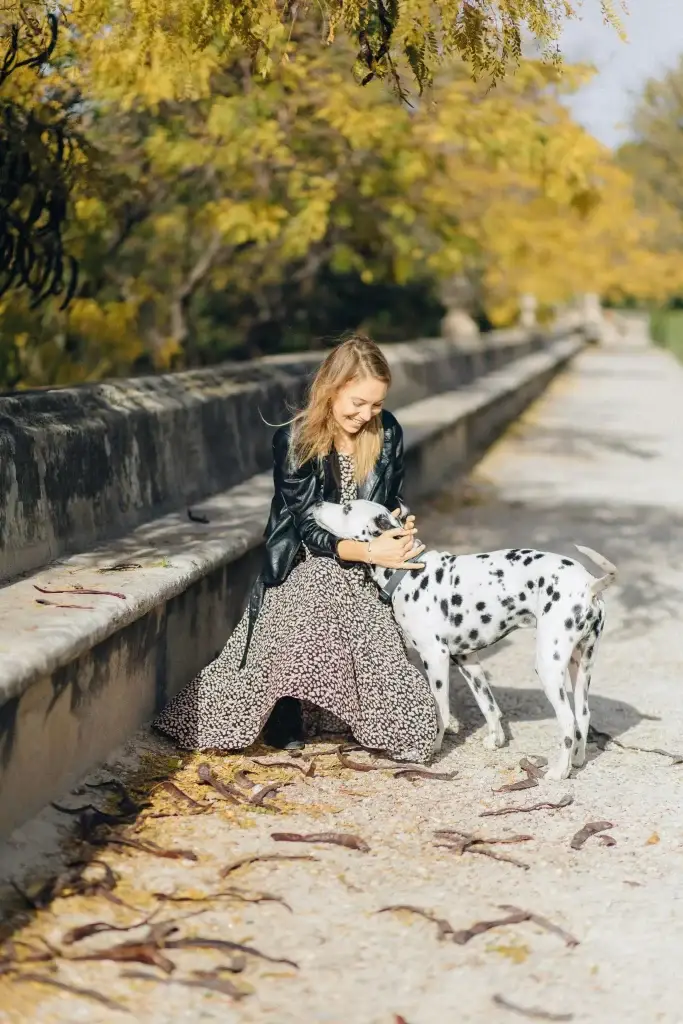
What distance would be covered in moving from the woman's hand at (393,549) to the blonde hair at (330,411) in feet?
1.30

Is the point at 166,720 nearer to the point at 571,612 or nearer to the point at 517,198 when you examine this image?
the point at 571,612

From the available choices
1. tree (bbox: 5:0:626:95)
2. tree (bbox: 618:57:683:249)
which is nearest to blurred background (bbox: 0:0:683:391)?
tree (bbox: 5:0:626:95)

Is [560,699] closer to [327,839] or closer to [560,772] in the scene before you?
[560,772]

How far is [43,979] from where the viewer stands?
12.2 ft

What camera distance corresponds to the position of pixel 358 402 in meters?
5.79

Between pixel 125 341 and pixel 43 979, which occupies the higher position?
pixel 125 341

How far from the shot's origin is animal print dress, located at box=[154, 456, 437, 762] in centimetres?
548

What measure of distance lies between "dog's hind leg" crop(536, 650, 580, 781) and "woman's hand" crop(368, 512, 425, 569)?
602mm

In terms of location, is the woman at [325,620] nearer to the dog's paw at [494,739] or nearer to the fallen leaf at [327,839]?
the dog's paw at [494,739]

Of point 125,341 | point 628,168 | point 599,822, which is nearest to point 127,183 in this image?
point 125,341

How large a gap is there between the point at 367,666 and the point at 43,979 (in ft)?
6.90

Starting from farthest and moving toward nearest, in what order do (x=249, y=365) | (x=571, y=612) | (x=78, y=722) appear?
(x=249, y=365) → (x=571, y=612) → (x=78, y=722)

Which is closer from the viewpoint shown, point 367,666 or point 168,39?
point 367,666

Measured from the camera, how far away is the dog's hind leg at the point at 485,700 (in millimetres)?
5914
